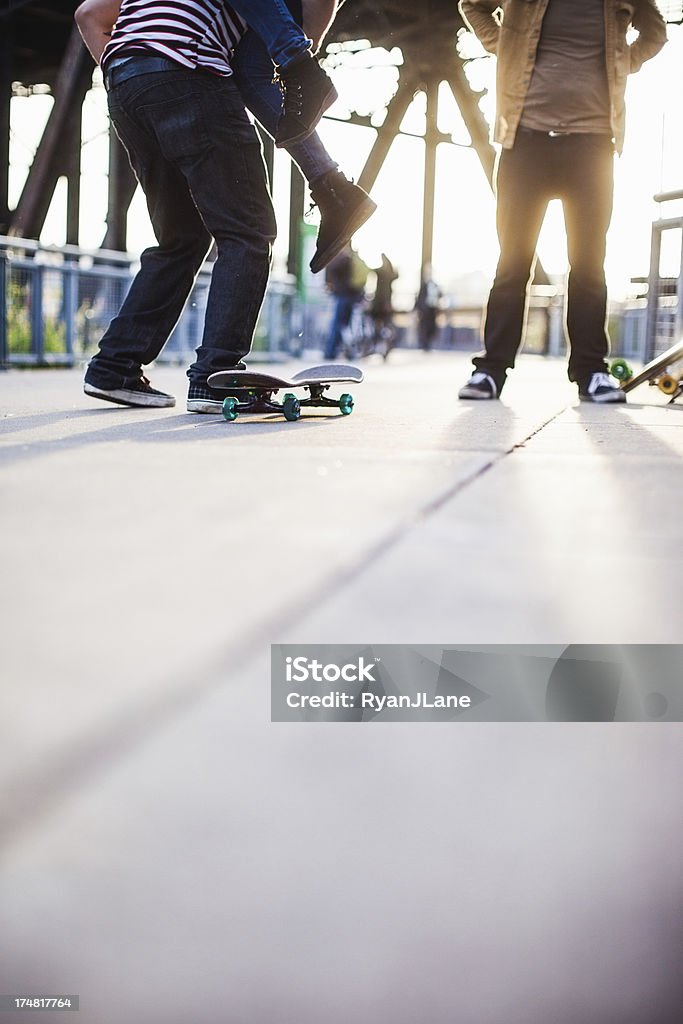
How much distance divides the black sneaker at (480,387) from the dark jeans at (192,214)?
994mm

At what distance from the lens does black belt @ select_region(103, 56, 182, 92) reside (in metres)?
2.83

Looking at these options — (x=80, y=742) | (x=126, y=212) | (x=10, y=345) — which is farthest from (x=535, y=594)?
(x=126, y=212)

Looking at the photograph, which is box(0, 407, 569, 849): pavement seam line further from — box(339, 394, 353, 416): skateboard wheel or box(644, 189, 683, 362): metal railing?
box(644, 189, 683, 362): metal railing

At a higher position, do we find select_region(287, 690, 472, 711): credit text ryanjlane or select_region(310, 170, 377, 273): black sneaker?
select_region(310, 170, 377, 273): black sneaker

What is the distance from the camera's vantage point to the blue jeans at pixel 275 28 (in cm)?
267

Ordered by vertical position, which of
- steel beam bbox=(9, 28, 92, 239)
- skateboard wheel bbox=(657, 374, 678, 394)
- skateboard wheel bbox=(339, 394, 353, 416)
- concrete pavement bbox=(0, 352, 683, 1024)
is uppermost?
steel beam bbox=(9, 28, 92, 239)

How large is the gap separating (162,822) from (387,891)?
0.38 feet

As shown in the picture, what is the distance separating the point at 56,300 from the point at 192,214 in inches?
199

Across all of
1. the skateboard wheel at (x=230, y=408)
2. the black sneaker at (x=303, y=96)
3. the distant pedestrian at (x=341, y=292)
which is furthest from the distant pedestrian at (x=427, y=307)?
the skateboard wheel at (x=230, y=408)

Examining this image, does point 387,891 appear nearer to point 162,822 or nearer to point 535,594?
point 162,822

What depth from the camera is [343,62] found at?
19.0 metres

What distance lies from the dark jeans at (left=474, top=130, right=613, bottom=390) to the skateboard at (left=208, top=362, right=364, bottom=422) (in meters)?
0.93

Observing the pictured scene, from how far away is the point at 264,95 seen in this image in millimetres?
2918

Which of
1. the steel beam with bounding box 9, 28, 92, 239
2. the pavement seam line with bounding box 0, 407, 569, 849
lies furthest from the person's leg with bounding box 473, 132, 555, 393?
the steel beam with bounding box 9, 28, 92, 239
